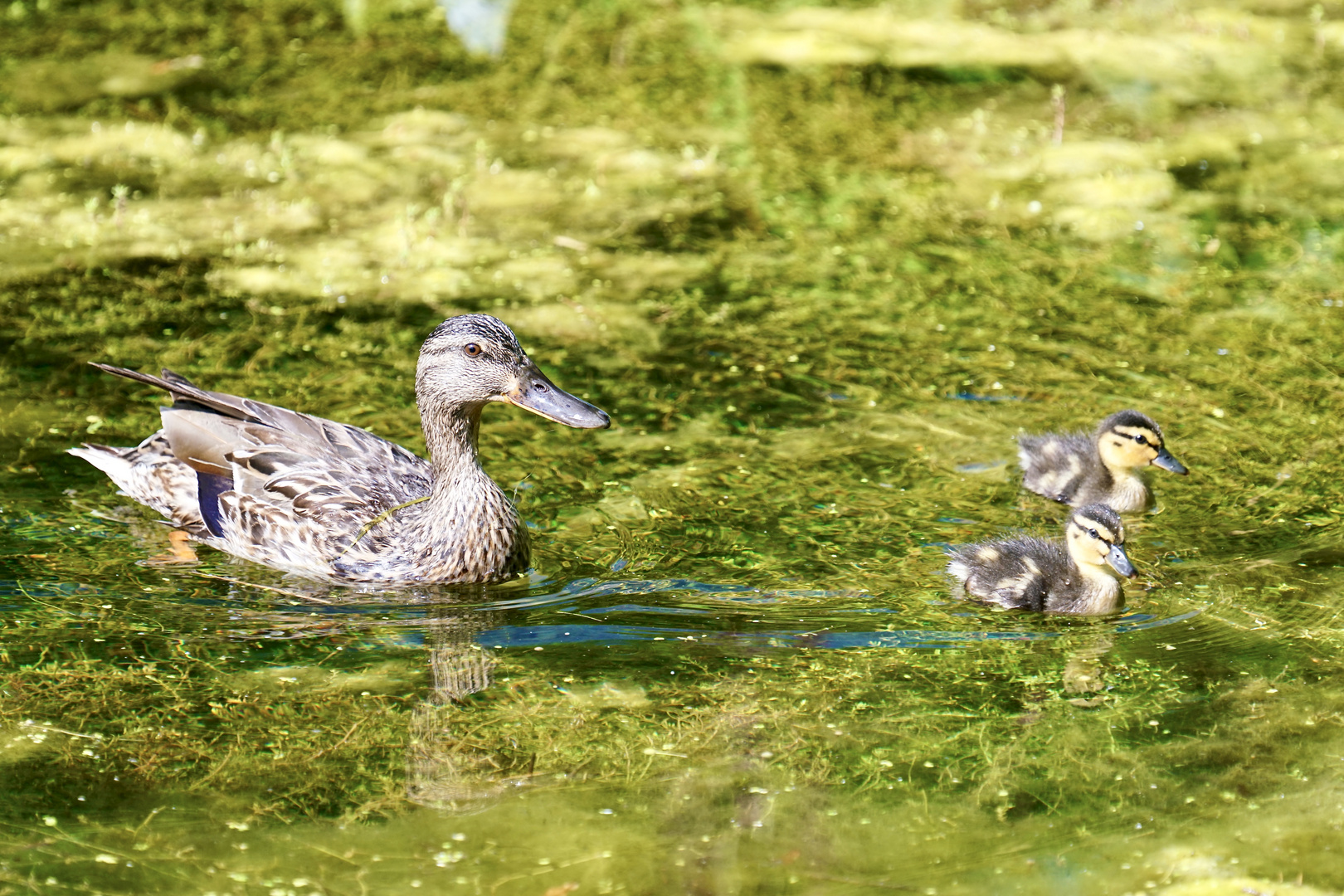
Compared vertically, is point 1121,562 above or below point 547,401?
below

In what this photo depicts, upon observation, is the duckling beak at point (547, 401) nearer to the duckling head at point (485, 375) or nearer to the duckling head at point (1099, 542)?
the duckling head at point (485, 375)

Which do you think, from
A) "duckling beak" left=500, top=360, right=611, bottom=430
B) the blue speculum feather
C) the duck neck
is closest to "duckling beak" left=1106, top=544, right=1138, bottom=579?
"duckling beak" left=500, top=360, right=611, bottom=430

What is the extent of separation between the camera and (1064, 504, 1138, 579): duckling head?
14.8 ft

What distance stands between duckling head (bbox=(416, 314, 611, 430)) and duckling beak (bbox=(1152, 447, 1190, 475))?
5.86 ft

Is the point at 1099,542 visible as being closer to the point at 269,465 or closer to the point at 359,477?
the point at 359,477

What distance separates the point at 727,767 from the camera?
3809mm

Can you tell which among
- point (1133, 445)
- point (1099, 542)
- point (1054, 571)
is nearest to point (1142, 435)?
point (1133, 445)

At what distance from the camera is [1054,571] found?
4.52 meters

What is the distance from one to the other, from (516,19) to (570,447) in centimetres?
488

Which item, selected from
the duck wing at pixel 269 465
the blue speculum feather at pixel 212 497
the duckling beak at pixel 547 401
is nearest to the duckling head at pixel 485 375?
the duckling beak at pixel 547 401

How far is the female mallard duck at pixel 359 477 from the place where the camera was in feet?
15.4

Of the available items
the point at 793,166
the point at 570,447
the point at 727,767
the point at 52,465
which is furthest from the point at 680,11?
the point at 727,767

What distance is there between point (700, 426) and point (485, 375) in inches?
44.6

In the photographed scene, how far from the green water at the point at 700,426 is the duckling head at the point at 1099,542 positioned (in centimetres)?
18
